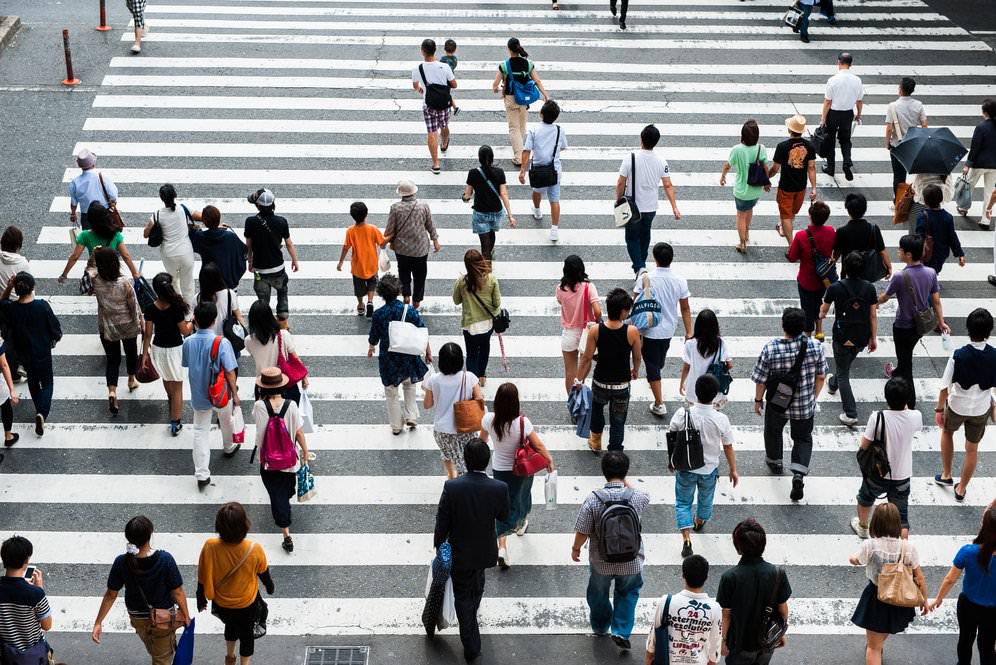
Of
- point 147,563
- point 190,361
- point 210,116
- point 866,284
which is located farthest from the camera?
point 210,116

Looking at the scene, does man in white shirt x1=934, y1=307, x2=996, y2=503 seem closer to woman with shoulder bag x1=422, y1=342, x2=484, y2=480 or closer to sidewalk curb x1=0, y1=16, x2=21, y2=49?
woman with shoulder bag x1=422, y1=342, x2=484, y2=480

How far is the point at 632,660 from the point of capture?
9.28 m

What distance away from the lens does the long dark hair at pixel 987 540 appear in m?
8.41

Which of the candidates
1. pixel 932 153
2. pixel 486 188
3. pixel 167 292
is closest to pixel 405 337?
pixel 167 292

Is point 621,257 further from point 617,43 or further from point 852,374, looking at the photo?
point 617,43

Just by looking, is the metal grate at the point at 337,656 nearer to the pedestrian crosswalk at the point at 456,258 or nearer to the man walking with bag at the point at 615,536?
the pedestrian crosswalk at the point at 456,258

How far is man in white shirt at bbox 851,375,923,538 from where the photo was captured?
973 centimetres

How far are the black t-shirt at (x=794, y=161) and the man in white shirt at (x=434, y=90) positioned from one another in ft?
15.0

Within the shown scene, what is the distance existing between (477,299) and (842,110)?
23.7 feet

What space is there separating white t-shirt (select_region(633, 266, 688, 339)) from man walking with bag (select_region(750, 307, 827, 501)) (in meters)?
1.17

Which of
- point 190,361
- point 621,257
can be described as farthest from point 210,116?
point 190,361

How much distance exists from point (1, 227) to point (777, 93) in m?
11.6

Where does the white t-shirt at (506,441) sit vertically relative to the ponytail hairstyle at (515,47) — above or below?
below

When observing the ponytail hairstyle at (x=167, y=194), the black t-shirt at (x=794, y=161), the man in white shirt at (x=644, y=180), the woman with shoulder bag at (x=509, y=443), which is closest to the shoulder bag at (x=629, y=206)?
the man in white shirt at (x=644, y=180)
